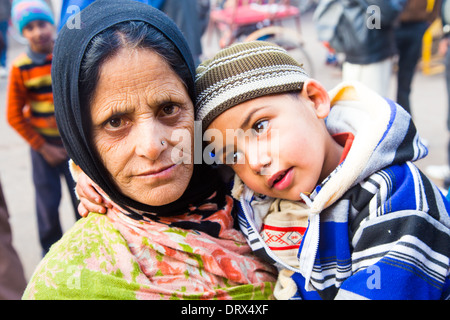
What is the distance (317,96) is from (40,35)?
3.14 m

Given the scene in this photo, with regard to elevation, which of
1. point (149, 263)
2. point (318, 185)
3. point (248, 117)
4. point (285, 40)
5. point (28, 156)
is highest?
point (285, 40)

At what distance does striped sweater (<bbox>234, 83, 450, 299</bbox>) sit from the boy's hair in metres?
3.32

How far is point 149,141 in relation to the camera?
127 cm

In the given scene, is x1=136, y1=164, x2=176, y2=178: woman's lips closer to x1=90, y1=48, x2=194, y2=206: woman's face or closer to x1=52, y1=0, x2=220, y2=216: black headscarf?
x1=90, y1=48, x2=194, y2=206: woman's face

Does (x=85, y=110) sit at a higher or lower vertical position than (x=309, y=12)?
lower

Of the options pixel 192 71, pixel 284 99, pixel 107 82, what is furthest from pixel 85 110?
pixel 284 99

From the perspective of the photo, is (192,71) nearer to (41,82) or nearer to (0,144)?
(41,82)

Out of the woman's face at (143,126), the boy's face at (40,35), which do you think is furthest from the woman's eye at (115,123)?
A: the boy's face at (40,35)

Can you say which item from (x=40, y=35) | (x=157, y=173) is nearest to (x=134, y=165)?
(x=157, y=173)

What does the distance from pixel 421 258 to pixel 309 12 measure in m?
14.4

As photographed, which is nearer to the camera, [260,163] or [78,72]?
[78,72]

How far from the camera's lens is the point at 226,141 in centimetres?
149

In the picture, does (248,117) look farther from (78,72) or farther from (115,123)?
(78,72)

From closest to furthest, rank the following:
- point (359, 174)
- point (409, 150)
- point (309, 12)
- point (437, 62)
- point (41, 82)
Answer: point (359, 174)
point (409, 150)
point (41, 82)
point (437, 62)
point (309, 12)
